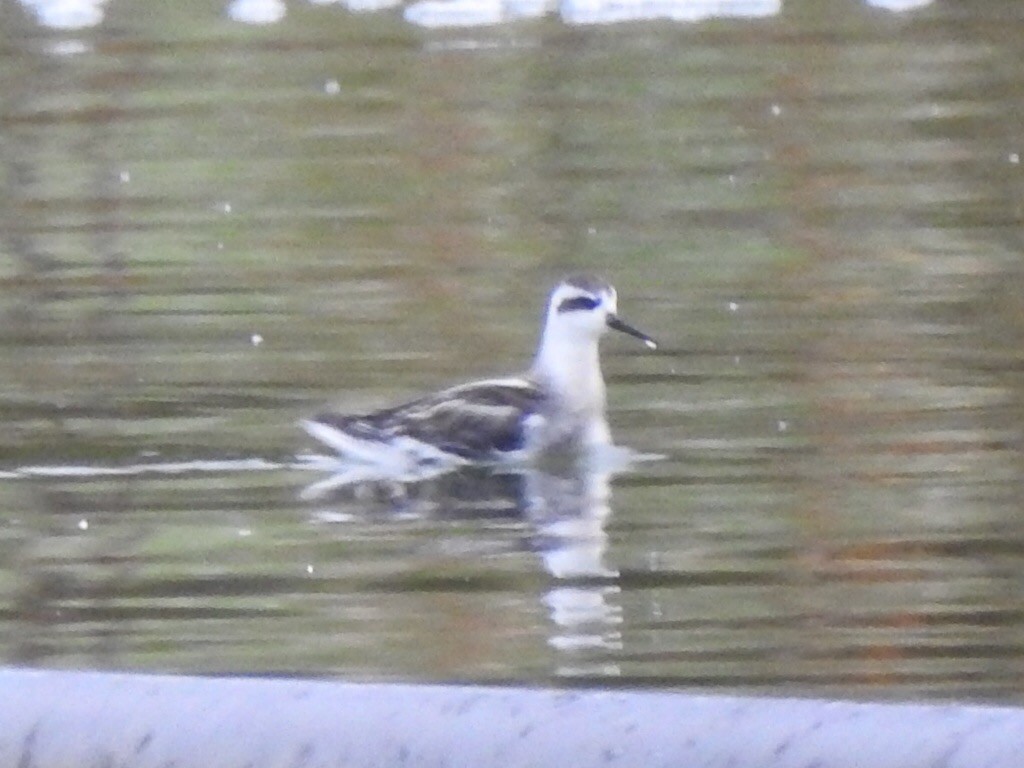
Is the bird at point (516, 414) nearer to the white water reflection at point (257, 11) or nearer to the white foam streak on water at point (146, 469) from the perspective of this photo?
the white foam streak on water at point (146, 469)

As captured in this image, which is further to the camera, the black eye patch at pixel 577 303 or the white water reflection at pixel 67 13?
the white water reflection at pixel 67 13

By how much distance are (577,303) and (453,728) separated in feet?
23.3

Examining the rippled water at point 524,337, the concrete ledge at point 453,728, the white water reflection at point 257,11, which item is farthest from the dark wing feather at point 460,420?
the white water reflection at point 257,11

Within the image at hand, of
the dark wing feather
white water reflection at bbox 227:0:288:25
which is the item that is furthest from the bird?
white water reflection at bbox 227:0:288:25

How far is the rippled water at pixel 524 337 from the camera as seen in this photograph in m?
5.82

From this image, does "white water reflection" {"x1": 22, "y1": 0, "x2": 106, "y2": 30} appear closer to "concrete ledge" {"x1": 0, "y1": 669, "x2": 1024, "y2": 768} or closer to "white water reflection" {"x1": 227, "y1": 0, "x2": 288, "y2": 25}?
"white water reflection" {"x1": 227, "y1": 0, "x2": 288, "y2": 25}

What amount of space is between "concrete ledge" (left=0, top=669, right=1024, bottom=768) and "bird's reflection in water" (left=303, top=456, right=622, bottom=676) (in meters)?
3.61

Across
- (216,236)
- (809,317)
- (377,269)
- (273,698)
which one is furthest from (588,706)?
(216,236)

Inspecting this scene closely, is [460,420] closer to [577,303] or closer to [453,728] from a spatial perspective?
[577,303]

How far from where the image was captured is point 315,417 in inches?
316

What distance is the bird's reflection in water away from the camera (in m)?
5.73

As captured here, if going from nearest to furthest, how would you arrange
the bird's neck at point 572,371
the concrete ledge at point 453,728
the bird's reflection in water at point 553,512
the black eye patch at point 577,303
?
the concrete ledge at point 453,728 < the bird's reflection in water at point 553,512 < the bird's neck at point 572,371 < the black eye patch at point 577,303

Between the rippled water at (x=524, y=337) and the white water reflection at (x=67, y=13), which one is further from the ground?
the white water reflection at (x=67, y=13)

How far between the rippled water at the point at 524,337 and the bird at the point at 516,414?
0.62 ft
